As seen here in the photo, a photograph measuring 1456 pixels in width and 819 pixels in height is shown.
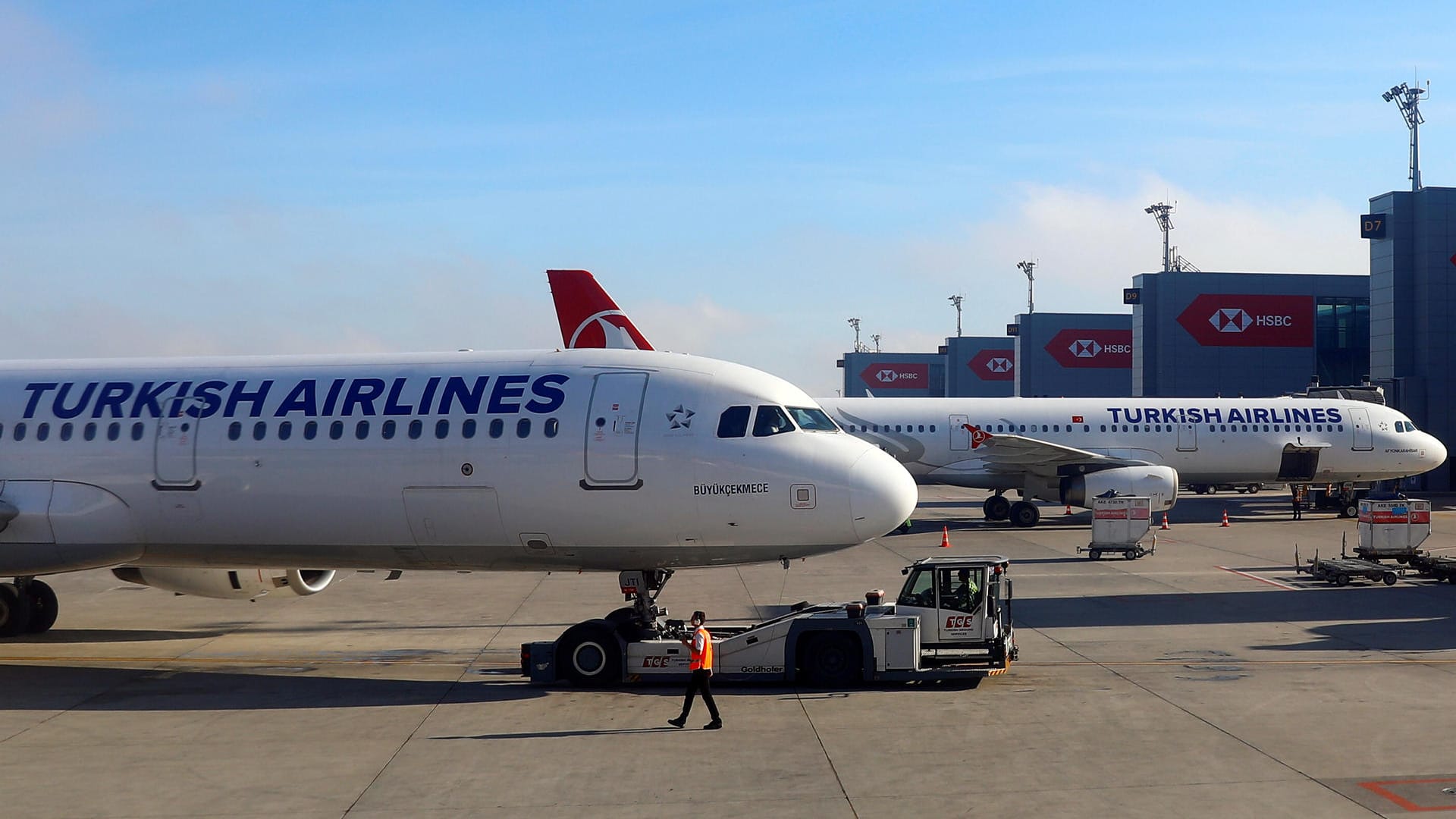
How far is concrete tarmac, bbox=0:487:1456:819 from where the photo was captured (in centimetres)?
1145

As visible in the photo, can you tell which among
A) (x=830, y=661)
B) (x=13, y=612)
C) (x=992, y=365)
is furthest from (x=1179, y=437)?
(x=992, y=365)

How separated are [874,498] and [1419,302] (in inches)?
1783

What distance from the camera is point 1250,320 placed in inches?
2803

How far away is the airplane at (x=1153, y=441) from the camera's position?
41.3 metres

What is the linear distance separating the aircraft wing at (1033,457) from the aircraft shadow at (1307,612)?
47.7 ft

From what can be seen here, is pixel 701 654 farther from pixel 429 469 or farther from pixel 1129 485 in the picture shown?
pixel 1129 485

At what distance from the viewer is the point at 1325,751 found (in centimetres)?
1277

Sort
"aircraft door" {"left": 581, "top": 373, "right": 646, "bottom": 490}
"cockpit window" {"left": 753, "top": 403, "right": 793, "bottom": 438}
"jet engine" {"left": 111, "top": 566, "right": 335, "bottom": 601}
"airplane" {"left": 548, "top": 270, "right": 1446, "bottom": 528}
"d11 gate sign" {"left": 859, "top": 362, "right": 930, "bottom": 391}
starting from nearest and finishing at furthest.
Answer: "aircraft door" {"left": 581, "top": 373, "right": 646, "bottom": 490} < "cockpit window" {"left": 753, "top": 403, "right": 793, "bottom": 438} < "jet engine" {"left": 111, "top": 566, "right": 335, "bottom": 601} < "airplane" {"left": 548, "top": 270, "right": 1446, "bottom": 528} < "d11 gate sign" {"left": 859, "top": 362, "right": 930, "bottom": 391}

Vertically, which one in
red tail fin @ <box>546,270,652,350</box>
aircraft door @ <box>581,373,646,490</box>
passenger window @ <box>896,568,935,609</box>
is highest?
red tail fin @ <box>546,270,652,350</box>

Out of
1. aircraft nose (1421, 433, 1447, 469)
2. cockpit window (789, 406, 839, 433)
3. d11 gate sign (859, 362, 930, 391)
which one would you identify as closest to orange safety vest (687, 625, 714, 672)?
cockpit window (789, 406, 839, 433)

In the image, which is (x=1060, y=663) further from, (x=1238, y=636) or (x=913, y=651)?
(x=1238, y=636)

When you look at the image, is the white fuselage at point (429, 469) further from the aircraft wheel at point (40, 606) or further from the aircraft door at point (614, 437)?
the aircraft wheel at point (40, 606)

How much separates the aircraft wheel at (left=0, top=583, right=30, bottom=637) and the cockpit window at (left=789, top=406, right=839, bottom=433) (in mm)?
14336

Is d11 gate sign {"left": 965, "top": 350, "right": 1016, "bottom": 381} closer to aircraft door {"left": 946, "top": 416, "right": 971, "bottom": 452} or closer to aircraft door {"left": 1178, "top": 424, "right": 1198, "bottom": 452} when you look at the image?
aircraft door {"left": 1178, "top": 424, "right": 1198, "bottom": 452}
